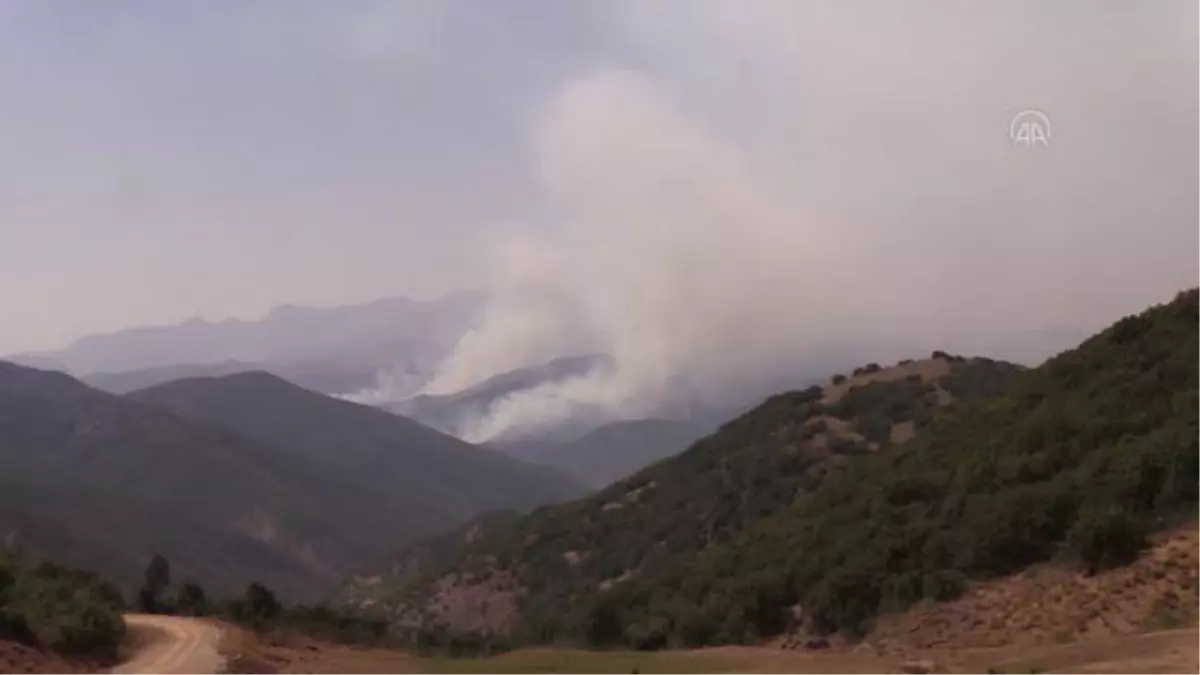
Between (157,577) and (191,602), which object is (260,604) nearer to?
(191,602)

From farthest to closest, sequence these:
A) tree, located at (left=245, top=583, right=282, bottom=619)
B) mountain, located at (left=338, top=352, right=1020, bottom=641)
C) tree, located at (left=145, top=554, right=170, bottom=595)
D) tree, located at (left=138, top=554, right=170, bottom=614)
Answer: mountain, located at (left=338, top=352, right=1020, bottom=641) → tree, located at (left=145, top=554, right=170, bottom=595) → tree, located at (left=138, top=554, right=170, bottom=614) → tree, located at (left=245, top=583, right=282, bottom=619)

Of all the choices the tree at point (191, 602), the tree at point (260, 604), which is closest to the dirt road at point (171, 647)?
the tree at point (260, 604)

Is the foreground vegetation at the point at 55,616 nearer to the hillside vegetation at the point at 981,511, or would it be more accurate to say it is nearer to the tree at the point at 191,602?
the tree at the point at 191,602

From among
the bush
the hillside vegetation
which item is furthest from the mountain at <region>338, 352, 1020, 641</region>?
the bush

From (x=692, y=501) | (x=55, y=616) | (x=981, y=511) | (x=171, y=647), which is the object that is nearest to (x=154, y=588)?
(x=171, y=647)

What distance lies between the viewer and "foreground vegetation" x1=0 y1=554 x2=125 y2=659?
28.8 meters

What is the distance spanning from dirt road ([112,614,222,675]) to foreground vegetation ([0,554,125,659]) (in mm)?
945

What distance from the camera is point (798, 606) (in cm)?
3425

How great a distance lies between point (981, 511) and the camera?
3347 cm

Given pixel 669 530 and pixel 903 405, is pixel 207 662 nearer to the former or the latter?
pixel 669 530

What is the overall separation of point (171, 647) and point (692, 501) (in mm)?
58825

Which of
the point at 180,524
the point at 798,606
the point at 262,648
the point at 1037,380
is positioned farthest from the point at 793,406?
the point at 180,524

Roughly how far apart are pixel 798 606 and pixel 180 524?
534ft

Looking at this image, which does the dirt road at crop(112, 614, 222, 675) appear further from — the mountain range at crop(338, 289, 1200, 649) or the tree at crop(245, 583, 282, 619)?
the mountain range at crop(338, 289, 1200, 649)
